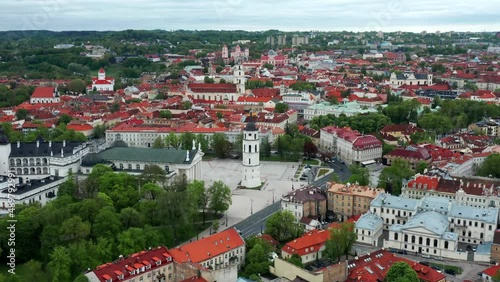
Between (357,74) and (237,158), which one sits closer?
(237,158)

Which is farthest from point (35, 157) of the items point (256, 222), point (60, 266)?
point (60, 266)

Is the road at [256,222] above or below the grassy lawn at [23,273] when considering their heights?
above

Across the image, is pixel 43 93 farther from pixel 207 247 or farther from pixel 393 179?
pixel 207 247

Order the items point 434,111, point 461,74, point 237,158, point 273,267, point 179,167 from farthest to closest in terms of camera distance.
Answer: point 461,74
point 434,111
point 237,158
point 179,167
point 273,267

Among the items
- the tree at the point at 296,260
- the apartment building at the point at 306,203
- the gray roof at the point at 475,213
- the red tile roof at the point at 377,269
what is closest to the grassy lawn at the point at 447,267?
the red tile roof at the point at 377,269

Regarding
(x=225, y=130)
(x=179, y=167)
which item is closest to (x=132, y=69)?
(x=225, y=130)

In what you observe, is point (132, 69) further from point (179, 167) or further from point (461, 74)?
point (179, 167)

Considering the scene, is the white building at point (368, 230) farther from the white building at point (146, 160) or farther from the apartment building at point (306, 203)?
the white building at point (146, 160)
